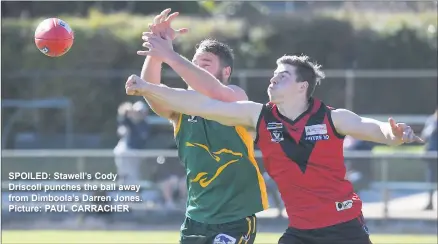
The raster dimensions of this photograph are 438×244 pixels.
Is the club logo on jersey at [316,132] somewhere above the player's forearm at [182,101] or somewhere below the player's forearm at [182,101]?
below

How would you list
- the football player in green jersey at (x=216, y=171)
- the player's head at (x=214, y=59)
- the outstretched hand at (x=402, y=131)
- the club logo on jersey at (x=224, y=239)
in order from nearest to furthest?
1. the outstretched hand at (x=402, y=131)
2. the club logo on jersey at (x=224, y=239)
3. the football player in green jersey at (x=216, y=171)
4. the player's head at (x=214, y=59)

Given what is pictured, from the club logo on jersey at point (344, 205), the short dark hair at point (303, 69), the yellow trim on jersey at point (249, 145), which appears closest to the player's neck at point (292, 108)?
the short dark hair at point (303, 69)

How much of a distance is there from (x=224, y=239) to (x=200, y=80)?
1171 mm

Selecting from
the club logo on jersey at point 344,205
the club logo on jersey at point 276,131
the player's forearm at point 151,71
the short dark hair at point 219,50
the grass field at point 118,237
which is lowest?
the grass field at point 118,237

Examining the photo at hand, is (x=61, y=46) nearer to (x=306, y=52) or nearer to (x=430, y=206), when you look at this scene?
(x=430, y=206)

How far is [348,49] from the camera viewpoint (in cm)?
2033

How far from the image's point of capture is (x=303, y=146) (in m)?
6.41

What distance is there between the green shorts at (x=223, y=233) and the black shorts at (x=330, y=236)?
45 centimetres

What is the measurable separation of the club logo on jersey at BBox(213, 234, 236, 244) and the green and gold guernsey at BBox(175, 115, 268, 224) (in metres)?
0.12

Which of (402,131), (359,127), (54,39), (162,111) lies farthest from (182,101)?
(54,39)

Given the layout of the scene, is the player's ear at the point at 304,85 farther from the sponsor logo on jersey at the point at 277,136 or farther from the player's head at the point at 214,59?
the player's head at the point at 214,59

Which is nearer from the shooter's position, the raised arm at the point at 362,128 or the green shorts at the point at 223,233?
the raised arm at the point at 362,128

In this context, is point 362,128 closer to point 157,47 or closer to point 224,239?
→ point 224,239

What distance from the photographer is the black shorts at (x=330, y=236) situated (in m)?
6.39
